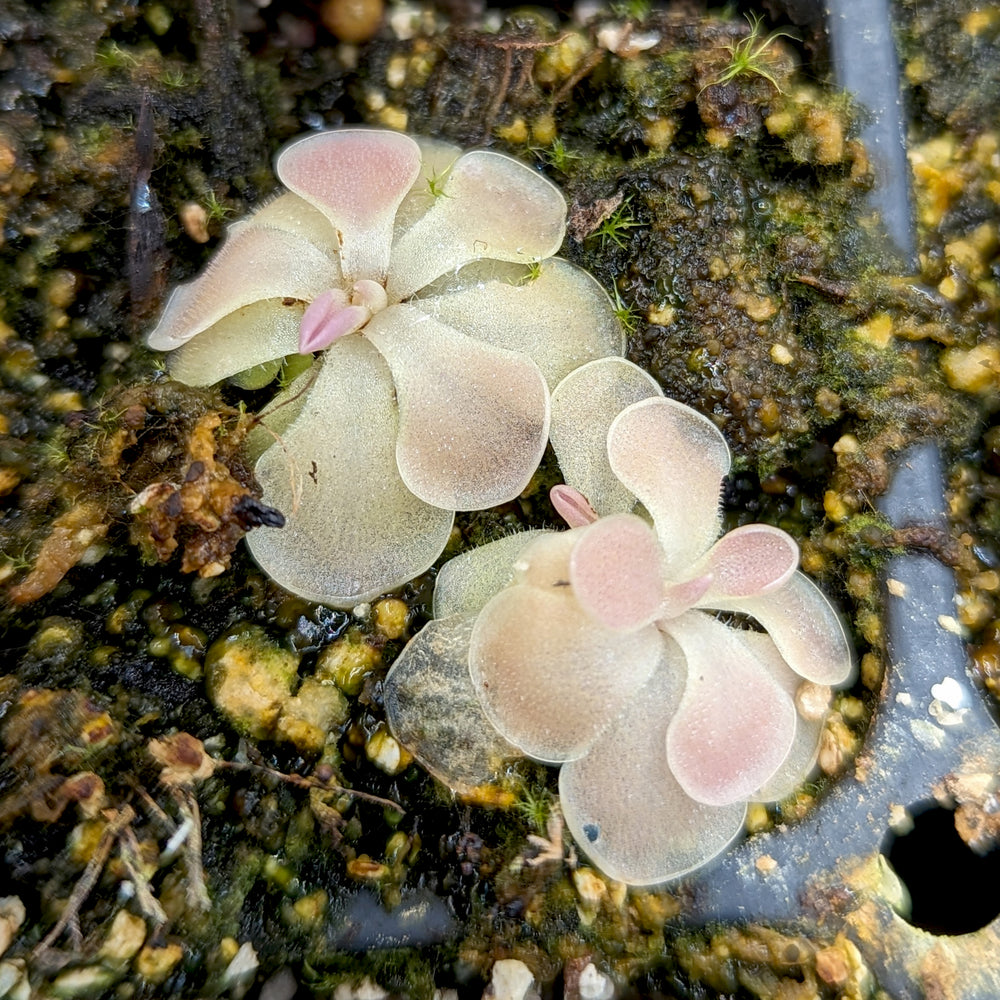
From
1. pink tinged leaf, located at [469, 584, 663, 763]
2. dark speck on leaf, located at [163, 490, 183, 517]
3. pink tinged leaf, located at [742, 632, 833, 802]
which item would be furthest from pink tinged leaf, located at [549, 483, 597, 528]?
dark speck on leaf, located at [163, 490, 183, 517]

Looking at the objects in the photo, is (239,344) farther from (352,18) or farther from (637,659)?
(637,659)

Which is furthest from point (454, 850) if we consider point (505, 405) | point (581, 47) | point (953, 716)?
point (581, 47)

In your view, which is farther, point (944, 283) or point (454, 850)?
point (944, 283)

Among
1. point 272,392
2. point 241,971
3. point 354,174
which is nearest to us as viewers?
point 241,971

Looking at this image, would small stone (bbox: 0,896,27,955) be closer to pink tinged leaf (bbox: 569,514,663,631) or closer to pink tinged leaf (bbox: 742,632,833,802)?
pink tinged leaf (bbox: 569,514,663,631)

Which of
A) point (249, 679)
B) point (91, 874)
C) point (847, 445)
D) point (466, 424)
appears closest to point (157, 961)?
point (91, 874)

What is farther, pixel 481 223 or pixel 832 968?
pixel 481 223

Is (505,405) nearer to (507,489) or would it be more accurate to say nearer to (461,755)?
(507,489)
